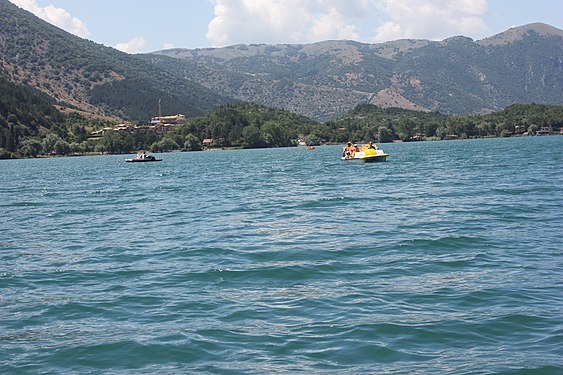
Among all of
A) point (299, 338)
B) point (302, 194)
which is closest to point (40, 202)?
point (302, 194)

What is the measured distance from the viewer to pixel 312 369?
11.0 meters

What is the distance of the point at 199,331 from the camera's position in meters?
13.3

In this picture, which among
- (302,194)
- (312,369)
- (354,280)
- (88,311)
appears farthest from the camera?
(302,194)

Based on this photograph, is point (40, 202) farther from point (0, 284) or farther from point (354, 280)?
point (354, 280)

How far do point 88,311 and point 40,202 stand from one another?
3479 cm

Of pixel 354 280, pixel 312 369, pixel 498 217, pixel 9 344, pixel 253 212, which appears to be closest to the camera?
pixel 312 369

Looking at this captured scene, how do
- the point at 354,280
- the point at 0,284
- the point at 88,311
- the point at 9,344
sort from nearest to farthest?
the point at 9,344
the point at 88,311
the point at 354,280
the point at 0,284

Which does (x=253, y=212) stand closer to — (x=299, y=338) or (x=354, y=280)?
(x=354, y=280)

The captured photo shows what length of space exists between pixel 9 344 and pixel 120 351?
107 inches

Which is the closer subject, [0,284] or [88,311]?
[88,311]

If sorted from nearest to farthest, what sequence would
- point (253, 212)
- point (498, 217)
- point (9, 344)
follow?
point (9, 344) < point (498, 217) < point (253, 212)

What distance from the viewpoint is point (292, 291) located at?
16578 mm

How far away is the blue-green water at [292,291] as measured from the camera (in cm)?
1176

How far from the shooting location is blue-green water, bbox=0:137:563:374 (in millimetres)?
11758
